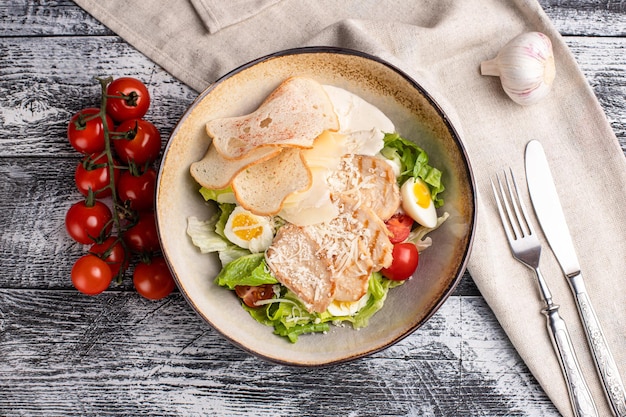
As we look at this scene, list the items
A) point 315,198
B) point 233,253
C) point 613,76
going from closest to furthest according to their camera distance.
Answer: point 315,198 < point 233,253 < point 613,76

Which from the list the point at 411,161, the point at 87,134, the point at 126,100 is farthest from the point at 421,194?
the point at 87,134

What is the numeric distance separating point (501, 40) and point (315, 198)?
1.15m

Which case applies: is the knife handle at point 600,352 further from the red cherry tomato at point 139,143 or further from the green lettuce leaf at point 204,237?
the red cherry tomato at point 139,143

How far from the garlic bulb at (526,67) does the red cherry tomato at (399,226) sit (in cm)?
72

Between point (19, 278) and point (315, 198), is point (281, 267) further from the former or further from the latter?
point (19, 278)

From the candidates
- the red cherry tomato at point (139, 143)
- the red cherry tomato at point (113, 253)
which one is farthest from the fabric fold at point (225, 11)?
the red cherry tomato at point (113, 253)

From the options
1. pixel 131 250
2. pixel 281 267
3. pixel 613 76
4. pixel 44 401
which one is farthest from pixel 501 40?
pixel 44 401

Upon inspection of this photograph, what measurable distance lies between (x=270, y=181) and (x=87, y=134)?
2.65ft

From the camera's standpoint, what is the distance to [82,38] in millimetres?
2559

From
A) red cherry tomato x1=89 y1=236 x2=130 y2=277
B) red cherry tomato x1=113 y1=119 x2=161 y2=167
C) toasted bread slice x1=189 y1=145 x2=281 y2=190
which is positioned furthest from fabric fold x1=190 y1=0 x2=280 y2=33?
red cherry tomato x1=89 y1=236 x2=130 y2=277

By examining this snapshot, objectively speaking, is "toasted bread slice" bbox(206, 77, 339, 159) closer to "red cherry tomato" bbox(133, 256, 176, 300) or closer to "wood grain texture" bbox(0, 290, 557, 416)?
"red cherry tomato" bbox(133, 256, 176, 300)

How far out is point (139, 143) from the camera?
91.0 inches

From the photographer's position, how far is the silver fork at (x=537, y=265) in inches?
92.0

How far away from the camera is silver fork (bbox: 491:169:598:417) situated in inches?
92.0
